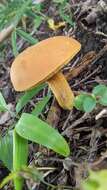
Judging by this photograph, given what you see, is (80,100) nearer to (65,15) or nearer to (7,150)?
(7,150)

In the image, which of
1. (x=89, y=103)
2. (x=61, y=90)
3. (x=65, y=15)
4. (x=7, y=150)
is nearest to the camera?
(x=89, y=103)

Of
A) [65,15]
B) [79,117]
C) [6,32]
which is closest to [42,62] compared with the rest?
[79,117]

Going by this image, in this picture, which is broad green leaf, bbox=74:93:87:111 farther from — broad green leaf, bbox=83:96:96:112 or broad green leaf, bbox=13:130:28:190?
broad green leaf, bbox=13:130:28:190

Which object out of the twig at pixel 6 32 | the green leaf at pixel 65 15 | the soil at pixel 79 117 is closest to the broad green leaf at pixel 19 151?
the soil at pixel 79 117

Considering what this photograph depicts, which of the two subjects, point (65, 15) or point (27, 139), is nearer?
point (27, 139)

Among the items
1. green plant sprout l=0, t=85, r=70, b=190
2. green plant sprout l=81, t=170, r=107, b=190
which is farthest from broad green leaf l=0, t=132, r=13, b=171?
green plant sprout l=81, t=170, r=107, b=190

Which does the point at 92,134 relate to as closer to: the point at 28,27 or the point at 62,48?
the point at 62,48

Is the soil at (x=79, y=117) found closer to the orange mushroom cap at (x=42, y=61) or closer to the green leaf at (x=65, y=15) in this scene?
the green leaf at (x=65, y=15)

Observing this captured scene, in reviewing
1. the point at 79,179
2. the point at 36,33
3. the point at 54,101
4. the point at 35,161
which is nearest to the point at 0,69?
the point at 36,33
